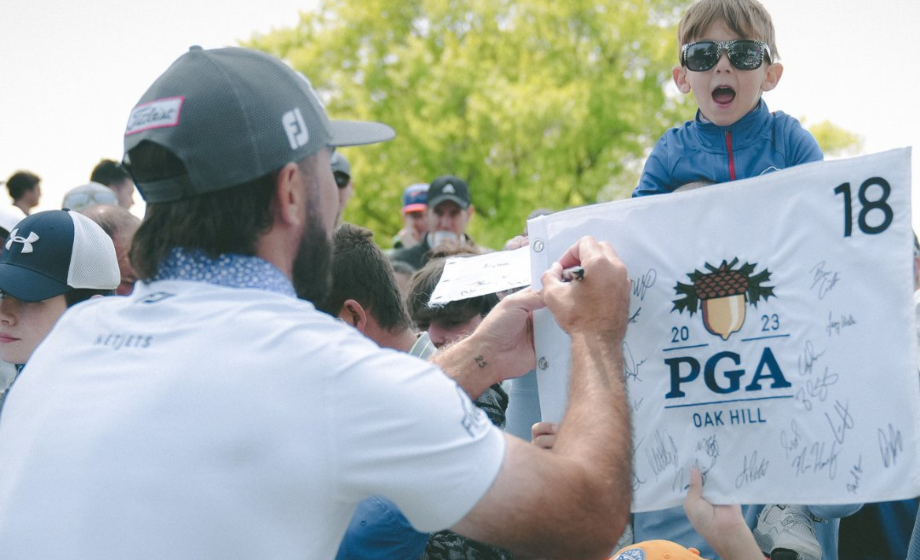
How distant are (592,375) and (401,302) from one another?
1628 millimetres

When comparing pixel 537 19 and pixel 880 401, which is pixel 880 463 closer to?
pixel 880 401

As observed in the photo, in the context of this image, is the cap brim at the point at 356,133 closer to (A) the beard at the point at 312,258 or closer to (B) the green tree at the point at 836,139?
Result: (A) the beard at the point at 312,258

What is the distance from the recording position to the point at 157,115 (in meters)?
1.86

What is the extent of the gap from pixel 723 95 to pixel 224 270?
1957 mm

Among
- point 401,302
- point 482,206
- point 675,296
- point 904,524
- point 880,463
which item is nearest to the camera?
point 880,463

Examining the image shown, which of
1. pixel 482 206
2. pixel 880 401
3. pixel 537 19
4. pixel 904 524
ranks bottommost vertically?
pixel 482 206

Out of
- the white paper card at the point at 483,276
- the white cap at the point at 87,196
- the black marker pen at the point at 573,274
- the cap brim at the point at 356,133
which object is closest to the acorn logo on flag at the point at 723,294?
the black marker pen at the point at 573,274

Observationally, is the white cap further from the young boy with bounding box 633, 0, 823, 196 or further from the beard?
the beard

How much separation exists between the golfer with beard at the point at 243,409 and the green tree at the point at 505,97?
2385 centimetres

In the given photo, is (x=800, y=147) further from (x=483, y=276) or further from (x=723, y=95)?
(x=483, y=276)

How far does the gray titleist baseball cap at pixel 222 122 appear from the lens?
6.01 feet

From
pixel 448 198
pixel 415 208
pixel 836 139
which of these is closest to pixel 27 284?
pixel 448 198

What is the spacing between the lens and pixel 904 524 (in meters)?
3.32

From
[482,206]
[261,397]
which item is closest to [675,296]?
[261,397]
